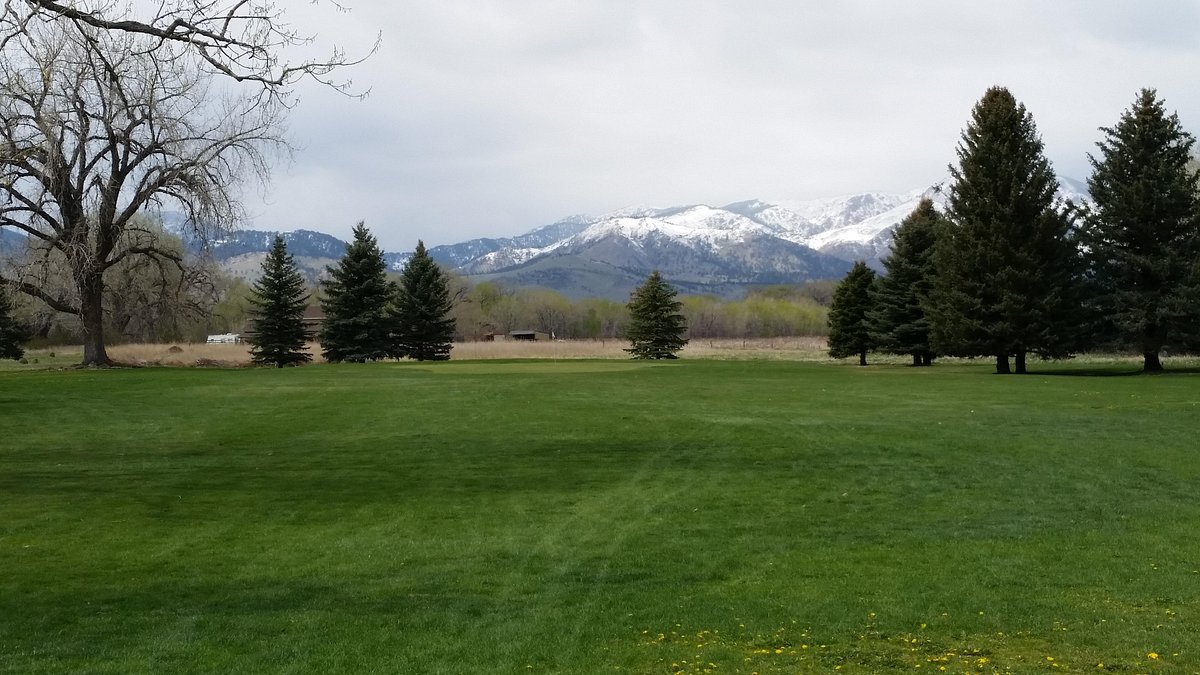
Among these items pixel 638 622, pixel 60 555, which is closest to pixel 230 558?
pixel 60 555

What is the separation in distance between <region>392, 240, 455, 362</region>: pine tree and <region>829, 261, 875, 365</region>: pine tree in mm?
25416

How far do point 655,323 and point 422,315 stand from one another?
1746 cm

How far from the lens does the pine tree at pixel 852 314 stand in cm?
5584

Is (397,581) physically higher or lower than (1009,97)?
lower

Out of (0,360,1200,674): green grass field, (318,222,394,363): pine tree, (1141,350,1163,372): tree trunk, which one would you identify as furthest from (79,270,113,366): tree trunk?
(1141,350,1163,372): tree trunk

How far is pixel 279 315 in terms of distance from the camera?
57531mm

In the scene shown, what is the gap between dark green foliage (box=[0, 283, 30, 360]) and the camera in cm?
5656

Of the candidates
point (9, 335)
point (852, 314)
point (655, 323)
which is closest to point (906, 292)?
point (852, 314)

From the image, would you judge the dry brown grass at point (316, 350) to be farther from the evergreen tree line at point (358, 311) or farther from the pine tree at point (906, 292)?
the pine tree at point (906, 292)

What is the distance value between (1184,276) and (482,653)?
39107 mm

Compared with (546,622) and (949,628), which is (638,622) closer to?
(546,622)

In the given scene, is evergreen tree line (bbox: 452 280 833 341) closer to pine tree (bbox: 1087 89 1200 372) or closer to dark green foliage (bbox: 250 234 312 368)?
dark green foliage (bbox: 250 234 312 368)

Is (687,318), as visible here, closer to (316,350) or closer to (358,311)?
(316,350)

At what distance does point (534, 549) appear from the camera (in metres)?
10.2
